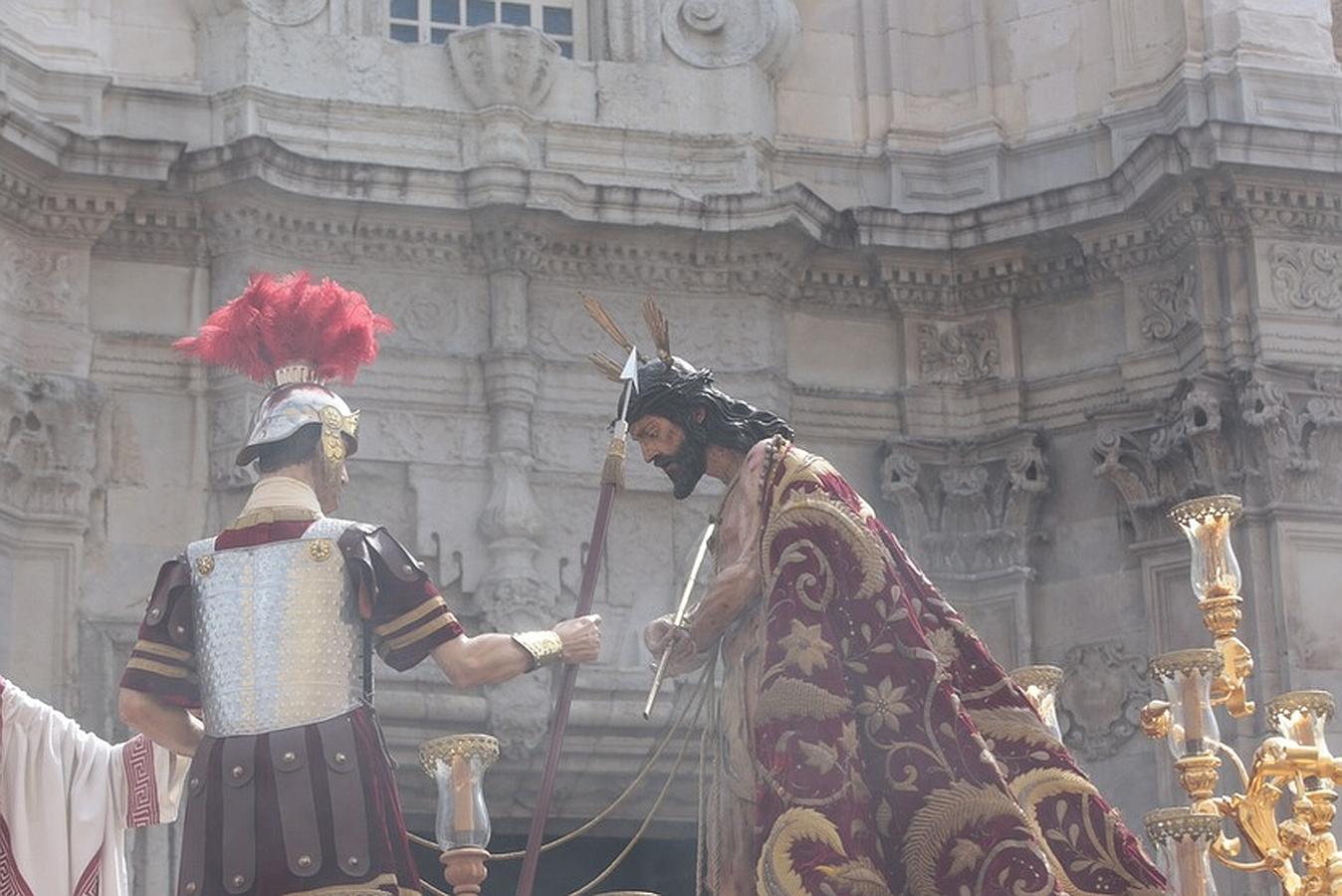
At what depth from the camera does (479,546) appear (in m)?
Result: 13.3

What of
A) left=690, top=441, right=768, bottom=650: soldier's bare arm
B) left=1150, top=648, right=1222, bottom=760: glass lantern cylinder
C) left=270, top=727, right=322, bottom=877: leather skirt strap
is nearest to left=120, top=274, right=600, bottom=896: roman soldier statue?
left=270, top=727, right=322, bottom=877: leather skirt strap

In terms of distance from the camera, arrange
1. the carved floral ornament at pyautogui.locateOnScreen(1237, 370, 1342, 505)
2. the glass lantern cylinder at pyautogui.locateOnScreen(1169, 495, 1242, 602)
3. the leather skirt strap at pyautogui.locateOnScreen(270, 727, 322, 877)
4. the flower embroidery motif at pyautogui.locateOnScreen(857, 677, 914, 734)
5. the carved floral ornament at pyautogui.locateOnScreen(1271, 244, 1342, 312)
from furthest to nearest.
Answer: the carved floral ornament at pyautogui.locateOnScreen(1271, 244, 1342, 312) < the carved floral ornament at pyautogui.locateOnScreen(1237, 370, 1342, 505) < the glass lantern cylinder at pyautogui.locateOnScreen(1169, 495, 1242, 602) < the leather skirt strap at pyautogui.locateOnScreen(270, 727, 322, 877) < the flower embroidery motif at pyautogui.locateOnScreen(857, 677, 914, 734)

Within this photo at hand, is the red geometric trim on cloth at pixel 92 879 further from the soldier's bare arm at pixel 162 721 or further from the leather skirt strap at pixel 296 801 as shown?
the leather skirt strap at pixel 296 801

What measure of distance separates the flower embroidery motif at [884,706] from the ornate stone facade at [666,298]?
6152 mm

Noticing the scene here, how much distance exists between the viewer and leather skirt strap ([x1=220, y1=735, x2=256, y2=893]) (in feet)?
23.8

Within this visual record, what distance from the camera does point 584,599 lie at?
7605 mm

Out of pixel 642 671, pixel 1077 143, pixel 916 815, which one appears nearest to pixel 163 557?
pixel 642 671

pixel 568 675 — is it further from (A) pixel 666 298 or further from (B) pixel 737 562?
(A) pixel 666 298

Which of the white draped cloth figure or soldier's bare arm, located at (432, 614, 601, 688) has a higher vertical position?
soldier's bare arm, located at (432, 614, 601, 688)

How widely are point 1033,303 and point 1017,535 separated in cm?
124

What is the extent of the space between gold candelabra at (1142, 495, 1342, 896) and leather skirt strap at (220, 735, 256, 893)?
2716 millimetres

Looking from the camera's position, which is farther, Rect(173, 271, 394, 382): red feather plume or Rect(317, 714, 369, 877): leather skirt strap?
Rect(173, 271, 394, 382): red feather plume

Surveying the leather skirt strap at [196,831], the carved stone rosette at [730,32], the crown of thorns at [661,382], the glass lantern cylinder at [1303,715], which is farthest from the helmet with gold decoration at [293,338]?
the carved stone rosette at [730,32]

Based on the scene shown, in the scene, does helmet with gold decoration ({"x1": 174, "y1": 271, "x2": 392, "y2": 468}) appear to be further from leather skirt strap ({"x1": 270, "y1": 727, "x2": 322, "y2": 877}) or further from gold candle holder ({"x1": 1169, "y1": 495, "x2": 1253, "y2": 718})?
gold candle holder ({"x1": 1169, "y1": 495, "x2": 1253, "y2": 718})
